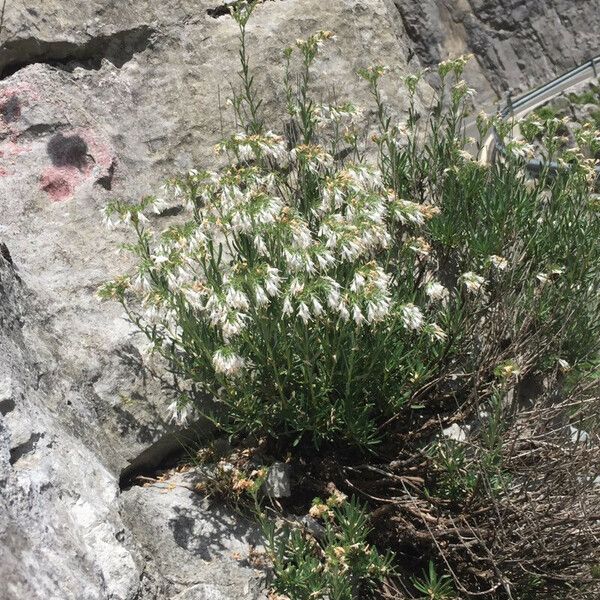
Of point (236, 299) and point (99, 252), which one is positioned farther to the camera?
point (99, 252)

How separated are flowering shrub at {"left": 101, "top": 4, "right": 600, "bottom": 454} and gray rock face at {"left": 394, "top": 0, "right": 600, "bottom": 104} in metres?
10.5

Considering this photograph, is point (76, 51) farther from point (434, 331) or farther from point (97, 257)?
point (434, 331)

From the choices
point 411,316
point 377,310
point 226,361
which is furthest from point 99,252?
point 377,310

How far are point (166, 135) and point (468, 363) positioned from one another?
8.68ft

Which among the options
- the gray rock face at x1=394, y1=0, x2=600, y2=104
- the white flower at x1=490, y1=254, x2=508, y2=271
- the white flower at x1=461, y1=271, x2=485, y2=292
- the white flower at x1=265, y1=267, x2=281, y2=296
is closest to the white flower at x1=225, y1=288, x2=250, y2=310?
the white flower at x1=265, y1=267, x2=281, y2=296

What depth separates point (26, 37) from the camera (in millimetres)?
5469

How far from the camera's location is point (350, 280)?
12.8 ft

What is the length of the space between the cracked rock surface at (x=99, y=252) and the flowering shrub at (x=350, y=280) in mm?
308

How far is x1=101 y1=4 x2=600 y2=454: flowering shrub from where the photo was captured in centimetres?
370

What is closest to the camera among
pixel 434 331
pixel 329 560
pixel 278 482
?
pixel 329 560

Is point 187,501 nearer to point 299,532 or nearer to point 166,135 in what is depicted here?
point 299,532

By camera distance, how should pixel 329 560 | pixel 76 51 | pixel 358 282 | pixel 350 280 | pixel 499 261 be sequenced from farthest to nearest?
pixel 76 51 → pixel 499 261 → pixel 350 280 → pixel 329 560 → pixel 358 282

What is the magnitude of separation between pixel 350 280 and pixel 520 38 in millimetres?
13989

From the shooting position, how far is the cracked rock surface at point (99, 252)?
145 inches
